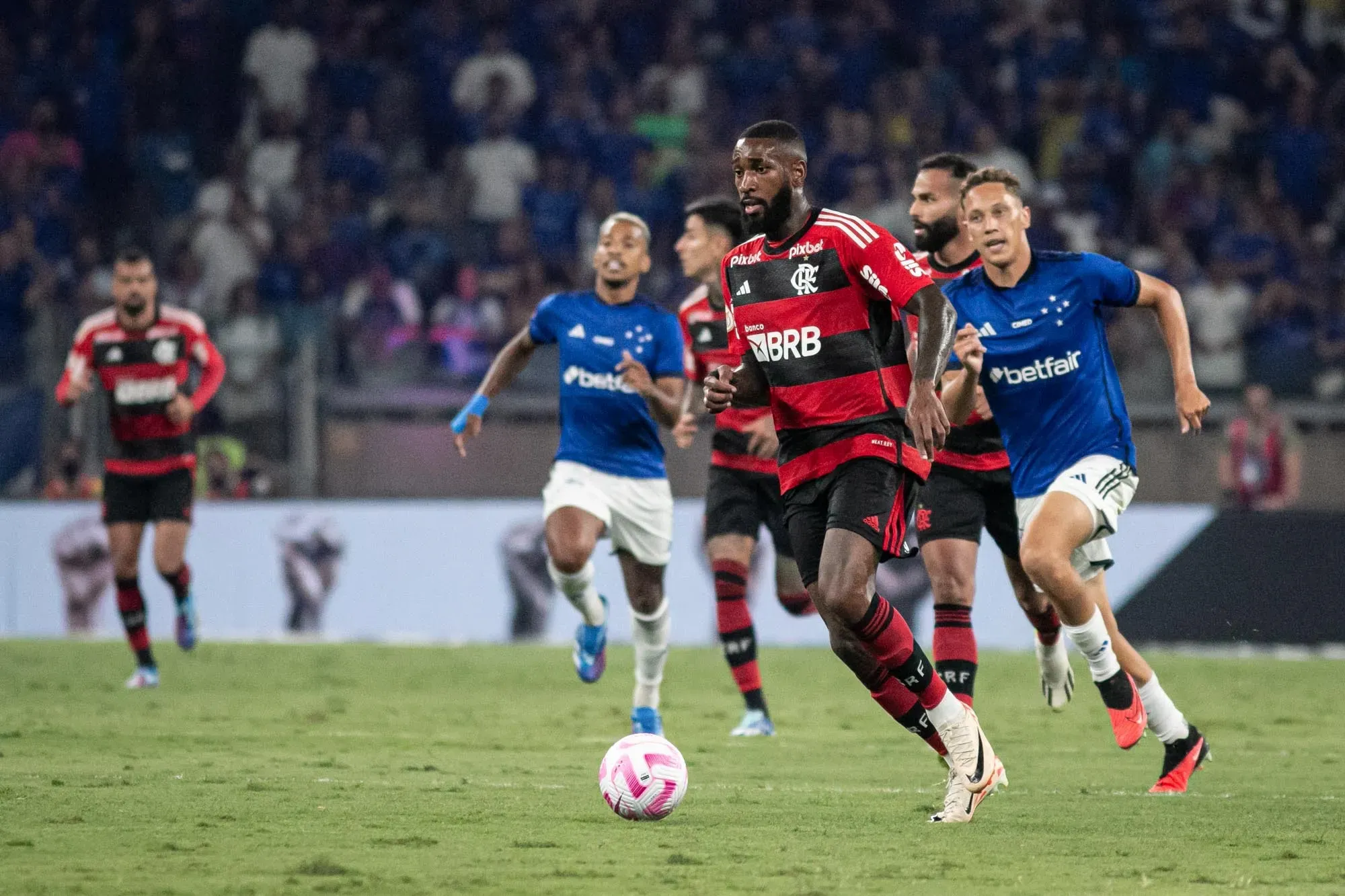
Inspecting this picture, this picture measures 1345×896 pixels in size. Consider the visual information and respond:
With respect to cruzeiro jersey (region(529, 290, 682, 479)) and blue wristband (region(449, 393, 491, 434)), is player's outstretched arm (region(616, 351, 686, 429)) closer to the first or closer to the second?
cruzeiro jersey (region(529, 290, 682, 479))

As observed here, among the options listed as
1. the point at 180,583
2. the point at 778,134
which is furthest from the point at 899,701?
the point at 180,583

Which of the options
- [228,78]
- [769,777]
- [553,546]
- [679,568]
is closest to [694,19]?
[228,78]

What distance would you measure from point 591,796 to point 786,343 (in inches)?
76.1

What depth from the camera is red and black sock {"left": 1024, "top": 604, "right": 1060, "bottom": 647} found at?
30.5ft

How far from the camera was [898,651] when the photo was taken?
22.0 feet

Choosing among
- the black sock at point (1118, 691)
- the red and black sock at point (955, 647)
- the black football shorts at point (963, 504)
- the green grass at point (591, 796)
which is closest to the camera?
the green grass at point (591, 796)

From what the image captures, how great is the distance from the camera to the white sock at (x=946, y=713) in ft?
22.2

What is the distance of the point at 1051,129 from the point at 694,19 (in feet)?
14.4

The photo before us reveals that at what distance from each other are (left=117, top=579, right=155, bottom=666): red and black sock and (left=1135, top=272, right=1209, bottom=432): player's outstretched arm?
766cm

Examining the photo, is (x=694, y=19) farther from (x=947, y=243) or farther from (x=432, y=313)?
(x=947, y=243)

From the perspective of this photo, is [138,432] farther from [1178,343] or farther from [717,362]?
[1178,343]

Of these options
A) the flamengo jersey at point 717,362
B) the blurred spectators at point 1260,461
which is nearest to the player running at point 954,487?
the flamengo jersey at point 717,362

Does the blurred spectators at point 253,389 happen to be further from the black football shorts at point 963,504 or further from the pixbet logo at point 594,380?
the black football shorts at point 963,504

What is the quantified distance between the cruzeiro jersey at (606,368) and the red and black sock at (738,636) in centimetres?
70
